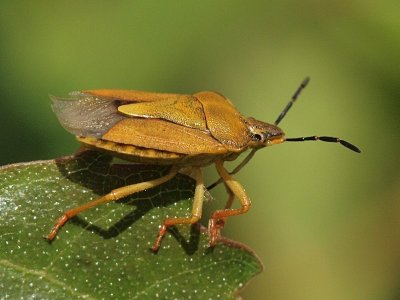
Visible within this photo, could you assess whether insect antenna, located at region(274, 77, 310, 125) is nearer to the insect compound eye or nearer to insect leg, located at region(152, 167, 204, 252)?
the insect compound eye

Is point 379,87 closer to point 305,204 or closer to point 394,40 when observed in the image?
point 394,40

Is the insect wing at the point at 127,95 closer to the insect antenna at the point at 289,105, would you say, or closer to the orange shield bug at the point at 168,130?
the orange shield bug at the point at 168,130

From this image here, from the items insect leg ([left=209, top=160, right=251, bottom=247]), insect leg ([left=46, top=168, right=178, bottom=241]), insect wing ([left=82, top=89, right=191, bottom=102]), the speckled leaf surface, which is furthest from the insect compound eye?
the speckled leaf surface

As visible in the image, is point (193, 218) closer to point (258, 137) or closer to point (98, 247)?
point (98, 247)

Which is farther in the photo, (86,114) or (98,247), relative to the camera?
(86,114)

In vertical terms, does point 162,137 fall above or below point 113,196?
above

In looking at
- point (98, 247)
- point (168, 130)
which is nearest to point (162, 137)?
point (168, 130)

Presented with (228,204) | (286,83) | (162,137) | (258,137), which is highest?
(286,83)
